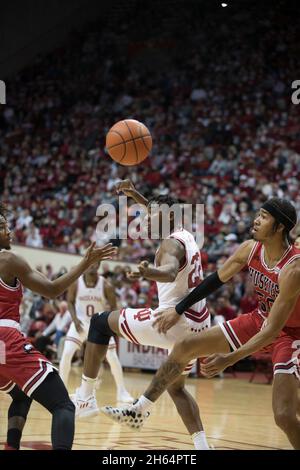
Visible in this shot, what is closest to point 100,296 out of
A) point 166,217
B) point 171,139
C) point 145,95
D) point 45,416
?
point 45,416

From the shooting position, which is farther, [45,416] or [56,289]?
[45,416]

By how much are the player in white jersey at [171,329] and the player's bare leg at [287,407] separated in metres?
1.17

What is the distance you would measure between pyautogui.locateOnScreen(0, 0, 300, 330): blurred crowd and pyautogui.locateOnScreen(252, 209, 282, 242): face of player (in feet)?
32.2

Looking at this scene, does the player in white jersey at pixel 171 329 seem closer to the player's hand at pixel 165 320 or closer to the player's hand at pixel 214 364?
the player's hand at pixel 165 320

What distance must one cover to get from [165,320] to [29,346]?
134 centimetres

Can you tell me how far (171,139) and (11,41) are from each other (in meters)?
6.57

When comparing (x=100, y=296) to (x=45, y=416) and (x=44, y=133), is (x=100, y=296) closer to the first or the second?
(x=45, y=416)

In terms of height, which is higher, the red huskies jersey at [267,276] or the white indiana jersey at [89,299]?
the red huskies jersey at [267,276]

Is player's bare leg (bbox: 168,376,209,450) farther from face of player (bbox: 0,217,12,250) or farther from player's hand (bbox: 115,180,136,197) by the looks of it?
face of player (bbox: 0,217,12,250)

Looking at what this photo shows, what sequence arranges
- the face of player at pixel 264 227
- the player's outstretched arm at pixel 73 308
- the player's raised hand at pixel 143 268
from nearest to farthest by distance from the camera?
1. the player's raised hand at pixel 143 268
2. the face of player at pixel 264 227
3. the player's outstretched arm at pixel 73 308

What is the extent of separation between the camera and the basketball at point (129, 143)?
781cm

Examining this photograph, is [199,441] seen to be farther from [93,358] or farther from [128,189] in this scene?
[128,189]

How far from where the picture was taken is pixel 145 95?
25.2 meters

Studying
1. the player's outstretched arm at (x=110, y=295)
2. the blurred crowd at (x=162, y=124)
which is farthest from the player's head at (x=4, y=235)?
the blurred crowd at (x=162, y=124)
